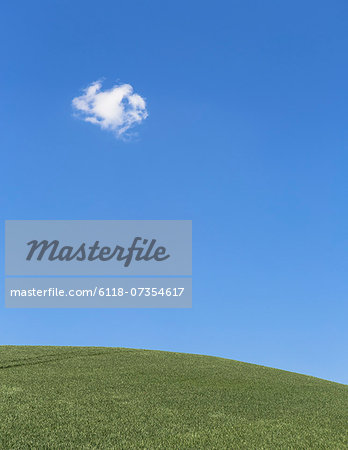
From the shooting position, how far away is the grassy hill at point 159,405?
10.3 metres

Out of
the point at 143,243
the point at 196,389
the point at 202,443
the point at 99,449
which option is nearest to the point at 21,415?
the point at 99,449

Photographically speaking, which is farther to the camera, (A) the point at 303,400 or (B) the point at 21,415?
(A) the point at 303,400

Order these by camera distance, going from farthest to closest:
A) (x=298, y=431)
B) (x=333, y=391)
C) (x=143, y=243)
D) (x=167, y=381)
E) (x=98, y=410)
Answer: (x=143, y=243)
(x=333, y=391)
(x=167, y=381)
(x=98, y=410)
(x=298, y=431)

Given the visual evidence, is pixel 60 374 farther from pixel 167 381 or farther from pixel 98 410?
pixel 98 410

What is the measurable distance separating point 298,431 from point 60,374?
9.92m

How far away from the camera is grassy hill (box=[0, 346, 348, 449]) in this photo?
10.3 meters

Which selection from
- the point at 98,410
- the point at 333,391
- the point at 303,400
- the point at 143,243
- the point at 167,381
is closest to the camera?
the point at 98,410

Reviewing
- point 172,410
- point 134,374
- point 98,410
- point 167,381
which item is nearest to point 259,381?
point 167,381

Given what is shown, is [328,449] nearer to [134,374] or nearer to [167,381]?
[167,381]

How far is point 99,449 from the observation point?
9539 millimetres

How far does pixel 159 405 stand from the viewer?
43.5ft

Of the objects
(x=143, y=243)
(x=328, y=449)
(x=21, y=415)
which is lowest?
(x=328, y=449)

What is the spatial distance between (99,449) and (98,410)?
9.72ft

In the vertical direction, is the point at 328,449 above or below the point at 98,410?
below
